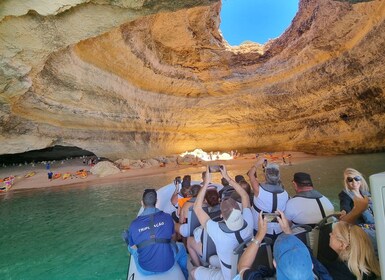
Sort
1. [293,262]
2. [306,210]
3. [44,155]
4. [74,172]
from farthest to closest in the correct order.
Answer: [44,155] < [74,172] < [306,210] < [293,262]

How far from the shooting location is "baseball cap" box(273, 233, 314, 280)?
1.50 metres

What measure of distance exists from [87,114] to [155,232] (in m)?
12.1

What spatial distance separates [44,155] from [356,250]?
2288cm

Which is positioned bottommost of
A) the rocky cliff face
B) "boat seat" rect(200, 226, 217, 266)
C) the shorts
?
the shorts

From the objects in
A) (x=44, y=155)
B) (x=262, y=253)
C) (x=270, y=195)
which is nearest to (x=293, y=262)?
(x=262, y=253)

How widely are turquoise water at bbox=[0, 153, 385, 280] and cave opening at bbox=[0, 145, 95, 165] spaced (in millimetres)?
9661

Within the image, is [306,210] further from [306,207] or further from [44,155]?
[44,155]

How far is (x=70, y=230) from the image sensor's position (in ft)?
20.4

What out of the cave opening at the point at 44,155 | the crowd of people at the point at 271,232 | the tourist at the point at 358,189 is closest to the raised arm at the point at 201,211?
the crowd of people at the point at 271,232

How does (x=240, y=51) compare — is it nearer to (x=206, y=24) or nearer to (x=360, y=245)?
(x=206, y=24)

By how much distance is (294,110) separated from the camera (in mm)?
16734

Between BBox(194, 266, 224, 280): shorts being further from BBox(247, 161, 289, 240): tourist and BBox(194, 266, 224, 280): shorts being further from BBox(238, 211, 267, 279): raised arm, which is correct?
BBox(247, 161, 289, 240): tourist

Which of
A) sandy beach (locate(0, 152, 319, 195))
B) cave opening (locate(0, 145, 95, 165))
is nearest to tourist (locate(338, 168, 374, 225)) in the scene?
sandy beach (locate(0, 152, 319, 195))

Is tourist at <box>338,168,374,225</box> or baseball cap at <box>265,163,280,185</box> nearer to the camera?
tourist at <box>338,168,374,225</box>
